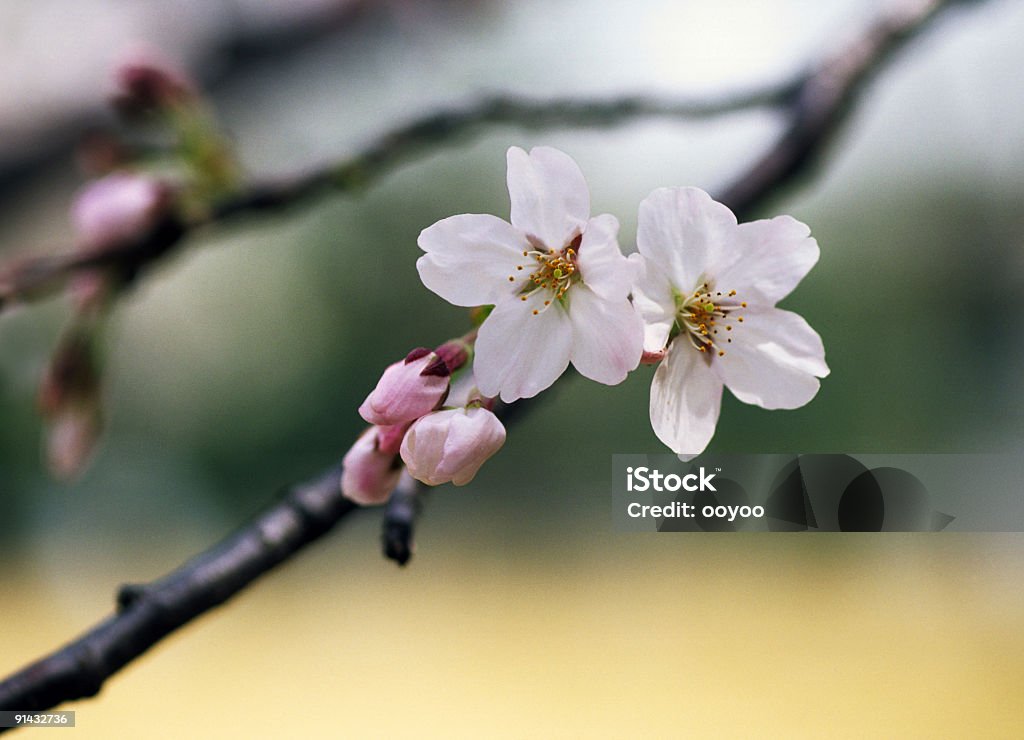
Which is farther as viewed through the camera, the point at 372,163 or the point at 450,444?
the point at 372,163

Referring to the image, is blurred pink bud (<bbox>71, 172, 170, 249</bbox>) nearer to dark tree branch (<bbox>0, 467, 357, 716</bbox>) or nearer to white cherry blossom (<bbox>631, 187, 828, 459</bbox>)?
dark tree branch (<bbox>0, 467, 357, 716</bbox>)

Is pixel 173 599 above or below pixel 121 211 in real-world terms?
below

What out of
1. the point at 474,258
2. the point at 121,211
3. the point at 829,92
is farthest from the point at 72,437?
the point at 829,92

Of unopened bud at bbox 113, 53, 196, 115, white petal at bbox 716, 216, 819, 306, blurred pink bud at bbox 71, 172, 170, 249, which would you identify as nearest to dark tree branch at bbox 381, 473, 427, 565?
white petal at bbox 716, 216, 819, 306

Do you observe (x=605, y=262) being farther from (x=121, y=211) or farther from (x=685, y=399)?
(x=121, y=211)

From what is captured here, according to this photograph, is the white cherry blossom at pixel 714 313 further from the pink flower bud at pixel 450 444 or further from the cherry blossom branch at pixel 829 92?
the cherry blossom branch at pixel 829 92

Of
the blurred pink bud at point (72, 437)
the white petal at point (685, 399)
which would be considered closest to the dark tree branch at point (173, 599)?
the white petal at point (685, 399)

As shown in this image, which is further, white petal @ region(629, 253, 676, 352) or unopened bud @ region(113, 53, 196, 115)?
unopened bud @ region(113, 53, 196, 115)
